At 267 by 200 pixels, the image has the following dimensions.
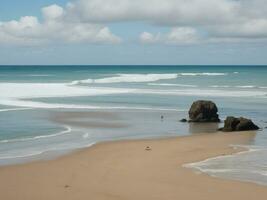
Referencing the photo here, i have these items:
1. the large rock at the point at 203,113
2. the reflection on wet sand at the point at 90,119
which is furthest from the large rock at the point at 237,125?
the reflection on wet sand at the point at 90,119

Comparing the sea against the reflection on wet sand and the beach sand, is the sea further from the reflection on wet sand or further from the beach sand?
the beach sand

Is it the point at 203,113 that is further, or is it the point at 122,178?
the point at 203,113

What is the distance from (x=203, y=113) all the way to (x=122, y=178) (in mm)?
14257

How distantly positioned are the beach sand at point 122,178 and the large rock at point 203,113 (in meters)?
8.39

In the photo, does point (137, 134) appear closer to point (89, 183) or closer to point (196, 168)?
point (196, 168)

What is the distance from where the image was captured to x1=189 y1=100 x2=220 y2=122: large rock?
1109 inches

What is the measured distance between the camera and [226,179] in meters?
14.4

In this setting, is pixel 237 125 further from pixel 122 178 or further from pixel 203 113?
pixel 122 178

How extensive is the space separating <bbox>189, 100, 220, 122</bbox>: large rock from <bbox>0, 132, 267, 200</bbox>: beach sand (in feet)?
27.5

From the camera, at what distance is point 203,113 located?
28.2 m

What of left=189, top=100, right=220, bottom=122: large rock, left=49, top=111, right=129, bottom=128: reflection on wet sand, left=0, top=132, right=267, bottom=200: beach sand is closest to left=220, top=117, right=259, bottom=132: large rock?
left=189, top=100, right=220, bottom=122: large rock

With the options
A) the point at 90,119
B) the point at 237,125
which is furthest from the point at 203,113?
the point at 90,119

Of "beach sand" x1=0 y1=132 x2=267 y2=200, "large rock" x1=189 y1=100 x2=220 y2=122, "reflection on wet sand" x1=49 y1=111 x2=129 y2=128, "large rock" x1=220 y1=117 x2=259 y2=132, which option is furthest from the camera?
"large rock" x1=189 y1=100 x2=220 y2=122

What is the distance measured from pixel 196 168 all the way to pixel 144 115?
47.7 feet
